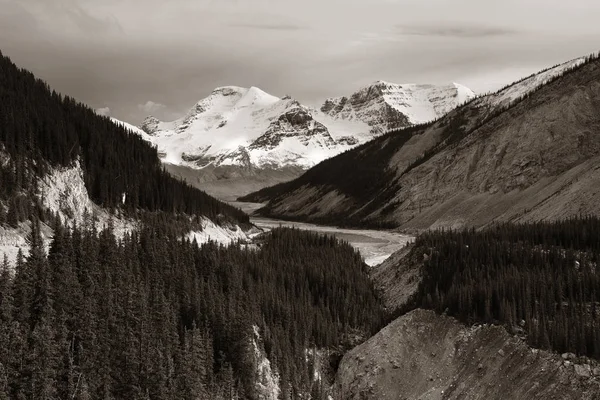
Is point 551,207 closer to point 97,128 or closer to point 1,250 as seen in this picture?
point 97,128

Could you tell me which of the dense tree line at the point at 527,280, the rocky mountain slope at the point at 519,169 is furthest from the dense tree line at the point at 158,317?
the rocky mountain slope at the point at 519,169

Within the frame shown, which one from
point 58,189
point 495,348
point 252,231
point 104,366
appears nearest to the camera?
point 104,366

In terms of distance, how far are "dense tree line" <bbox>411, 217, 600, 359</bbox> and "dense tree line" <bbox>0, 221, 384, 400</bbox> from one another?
9.18 meters

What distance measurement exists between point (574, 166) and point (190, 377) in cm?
9075

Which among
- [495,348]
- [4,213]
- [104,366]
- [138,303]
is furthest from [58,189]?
[495,348]

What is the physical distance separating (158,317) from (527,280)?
3148 centimetres

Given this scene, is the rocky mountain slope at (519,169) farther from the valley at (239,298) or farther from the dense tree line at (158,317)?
the dense tree line at (158,317)

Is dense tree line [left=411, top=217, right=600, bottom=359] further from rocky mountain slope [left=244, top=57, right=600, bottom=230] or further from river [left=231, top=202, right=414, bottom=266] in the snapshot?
river [left=231, top=202, right=414, bottom=266]

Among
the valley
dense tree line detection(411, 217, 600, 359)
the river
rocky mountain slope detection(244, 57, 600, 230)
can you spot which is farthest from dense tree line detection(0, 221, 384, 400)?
rocky mountain slope detection(244, 57, 600, 230)

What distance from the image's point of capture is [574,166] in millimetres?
110562

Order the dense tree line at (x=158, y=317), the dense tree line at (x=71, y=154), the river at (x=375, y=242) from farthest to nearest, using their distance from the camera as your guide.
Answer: the river at (x=375, y=242)
the dense tree line at (x=71, y=154)
the dense tree line at (x=158, y=317)

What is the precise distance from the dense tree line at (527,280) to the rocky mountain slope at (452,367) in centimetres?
161

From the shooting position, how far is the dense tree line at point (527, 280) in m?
45.5

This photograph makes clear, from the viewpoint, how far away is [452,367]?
48.8 meters
